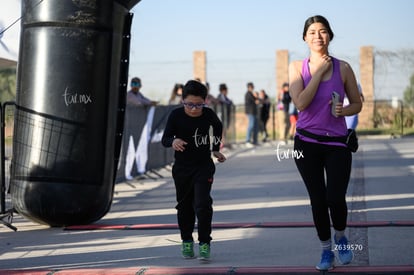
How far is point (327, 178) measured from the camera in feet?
23.8

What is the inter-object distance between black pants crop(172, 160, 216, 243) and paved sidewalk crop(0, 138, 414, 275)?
264mm

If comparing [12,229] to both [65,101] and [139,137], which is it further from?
[139,137]

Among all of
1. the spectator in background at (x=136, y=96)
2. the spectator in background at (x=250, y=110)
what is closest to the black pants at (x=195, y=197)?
the spectator in background at (x=136, y=96)

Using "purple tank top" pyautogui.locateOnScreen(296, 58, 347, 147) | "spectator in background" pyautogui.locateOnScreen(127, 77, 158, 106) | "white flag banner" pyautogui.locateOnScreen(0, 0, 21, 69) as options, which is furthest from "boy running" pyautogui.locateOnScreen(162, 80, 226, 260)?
"spectator in background" pyautogui.locateOnScreen(127, 77, 158, 106)

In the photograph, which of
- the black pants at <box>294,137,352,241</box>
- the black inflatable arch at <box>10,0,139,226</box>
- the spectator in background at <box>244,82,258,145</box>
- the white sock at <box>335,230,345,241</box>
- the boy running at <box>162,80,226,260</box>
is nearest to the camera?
the black pants at <box>294,137,352,241</box>

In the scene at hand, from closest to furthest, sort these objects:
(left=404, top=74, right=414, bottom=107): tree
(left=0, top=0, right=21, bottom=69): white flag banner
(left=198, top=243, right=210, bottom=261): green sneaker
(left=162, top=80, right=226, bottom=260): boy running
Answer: (left=198, top=243, right=210, bottom=261): green sneaker → (left=162, top=80, right=226, bottom=260): boy running → (left=0, top=0, right=21, bottom=69): white flag banner → (left=404, top=74, right=414, bottom=107): tree

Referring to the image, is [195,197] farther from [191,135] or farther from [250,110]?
[250,110]

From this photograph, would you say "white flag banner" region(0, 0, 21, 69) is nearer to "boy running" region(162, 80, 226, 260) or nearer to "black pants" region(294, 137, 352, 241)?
"boy running" region(162, 80, 226, 260)

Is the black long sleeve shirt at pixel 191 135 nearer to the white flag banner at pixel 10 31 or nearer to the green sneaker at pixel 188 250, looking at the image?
the green sneaker at pixel 188 250

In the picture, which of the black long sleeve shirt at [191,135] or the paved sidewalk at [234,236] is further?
the black long sleeve shirt at [191,135]

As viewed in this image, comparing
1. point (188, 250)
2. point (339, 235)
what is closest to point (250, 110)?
point (188, 250)

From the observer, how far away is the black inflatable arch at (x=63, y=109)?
381 inches

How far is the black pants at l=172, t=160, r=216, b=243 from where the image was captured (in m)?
7.95

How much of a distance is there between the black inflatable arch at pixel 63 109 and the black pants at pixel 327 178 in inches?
122
